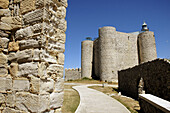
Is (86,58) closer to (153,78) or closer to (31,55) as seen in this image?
(153,78)

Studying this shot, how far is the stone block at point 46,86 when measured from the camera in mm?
2401

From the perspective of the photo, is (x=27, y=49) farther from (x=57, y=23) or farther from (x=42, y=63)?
(x=57, y=23)

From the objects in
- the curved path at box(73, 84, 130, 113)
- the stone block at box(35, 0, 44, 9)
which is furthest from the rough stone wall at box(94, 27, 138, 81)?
the stone block at box(35, 0, 44, 9)

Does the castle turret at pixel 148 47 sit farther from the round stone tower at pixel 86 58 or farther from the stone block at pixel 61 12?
the stone block at pixel 61 12

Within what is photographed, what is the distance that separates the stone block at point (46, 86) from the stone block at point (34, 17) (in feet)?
4.05

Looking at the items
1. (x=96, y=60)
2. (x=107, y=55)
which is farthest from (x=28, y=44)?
(x=96, y=60)

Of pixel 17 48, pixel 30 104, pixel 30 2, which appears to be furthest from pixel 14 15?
pixel 30 104

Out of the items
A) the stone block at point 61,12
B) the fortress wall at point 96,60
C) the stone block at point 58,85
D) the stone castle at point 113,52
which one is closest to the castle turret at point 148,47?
the stone castle at point 113,52

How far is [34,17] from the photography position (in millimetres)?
2674

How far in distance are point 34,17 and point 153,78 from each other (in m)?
7.59

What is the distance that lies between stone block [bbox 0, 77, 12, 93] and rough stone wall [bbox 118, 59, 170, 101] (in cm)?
676

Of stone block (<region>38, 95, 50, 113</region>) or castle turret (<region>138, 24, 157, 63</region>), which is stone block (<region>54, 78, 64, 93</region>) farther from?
castle turret (<region>138, 24, 157, 63</region>)

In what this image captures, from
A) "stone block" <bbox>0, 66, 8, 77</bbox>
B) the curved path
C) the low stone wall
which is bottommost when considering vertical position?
the curved path

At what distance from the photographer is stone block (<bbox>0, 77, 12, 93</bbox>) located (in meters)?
2.71
